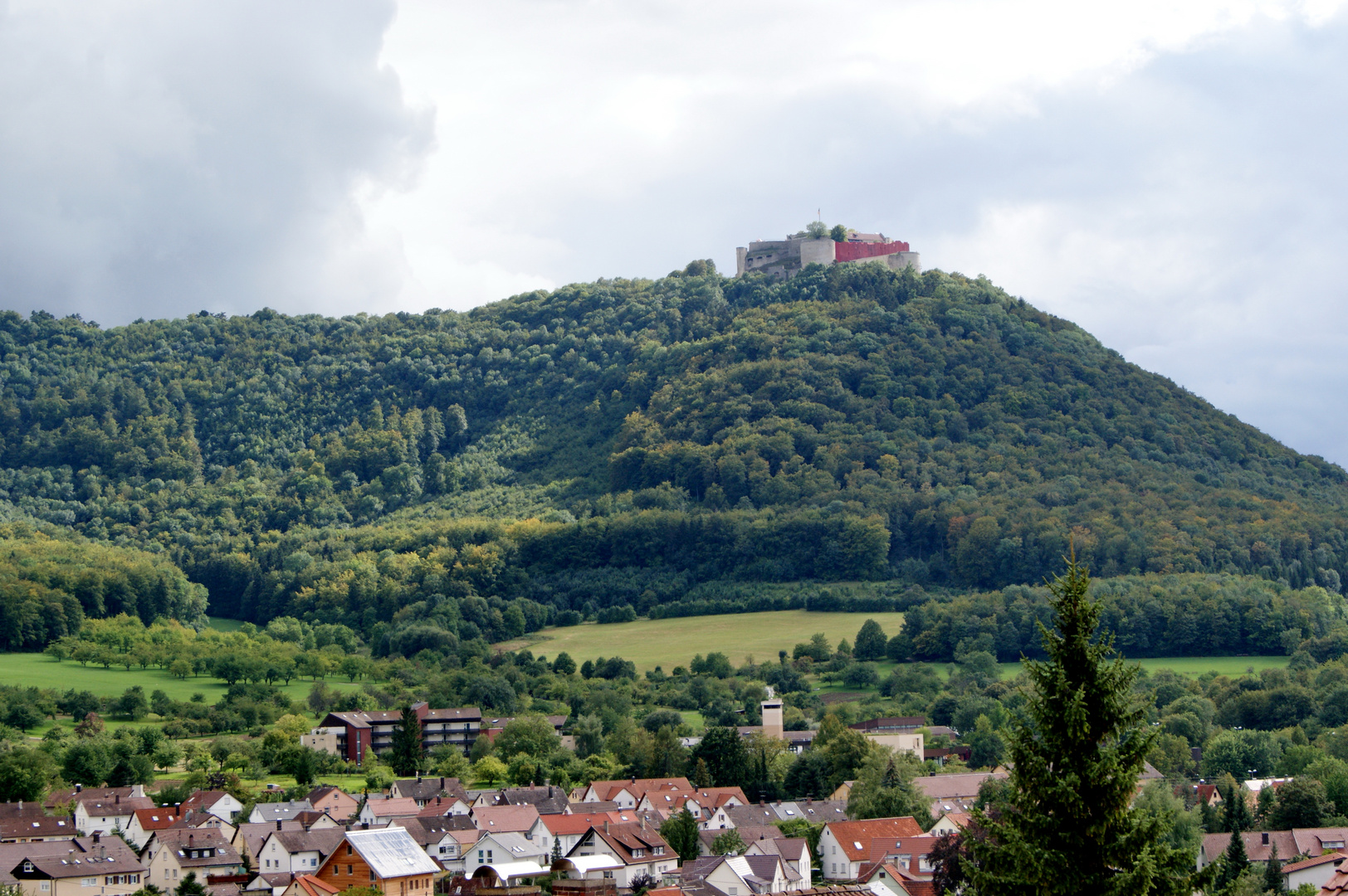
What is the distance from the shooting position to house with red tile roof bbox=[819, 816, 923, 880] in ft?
233

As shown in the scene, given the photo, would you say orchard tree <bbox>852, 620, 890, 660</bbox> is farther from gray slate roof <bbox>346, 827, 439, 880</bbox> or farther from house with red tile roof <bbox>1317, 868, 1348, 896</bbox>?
house with red tile roof <bbox>1317, 868, 1348, 896</bbox>

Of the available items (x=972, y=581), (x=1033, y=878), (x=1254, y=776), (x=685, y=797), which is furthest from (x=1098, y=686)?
(x=972, y=581)

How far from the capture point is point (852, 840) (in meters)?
73.2

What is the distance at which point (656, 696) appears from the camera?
121m

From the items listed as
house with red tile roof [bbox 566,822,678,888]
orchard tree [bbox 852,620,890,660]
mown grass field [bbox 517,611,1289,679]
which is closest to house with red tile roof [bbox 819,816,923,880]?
house with red tile roof [bbox 566,822,678,888]

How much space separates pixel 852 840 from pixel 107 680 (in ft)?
234

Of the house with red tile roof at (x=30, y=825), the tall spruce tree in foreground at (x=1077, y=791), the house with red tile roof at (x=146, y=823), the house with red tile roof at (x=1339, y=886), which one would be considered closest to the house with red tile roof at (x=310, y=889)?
the house with red tile roof at (x=30, y=825)

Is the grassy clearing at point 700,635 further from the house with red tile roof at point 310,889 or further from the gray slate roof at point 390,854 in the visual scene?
the house with red tile roof at point 310,889

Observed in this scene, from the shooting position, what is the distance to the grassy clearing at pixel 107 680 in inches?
4700

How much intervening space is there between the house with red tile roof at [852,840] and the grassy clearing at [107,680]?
58.9 m

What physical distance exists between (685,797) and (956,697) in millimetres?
38324

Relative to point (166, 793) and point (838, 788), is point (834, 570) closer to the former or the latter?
point (838, 788)

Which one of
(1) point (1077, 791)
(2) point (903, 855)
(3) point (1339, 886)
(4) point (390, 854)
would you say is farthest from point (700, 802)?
(1) point (1077, 791)

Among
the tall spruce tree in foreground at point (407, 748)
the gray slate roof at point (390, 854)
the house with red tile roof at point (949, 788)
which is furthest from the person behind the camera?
the tall spruce tree in foreground at point (407, 748)
